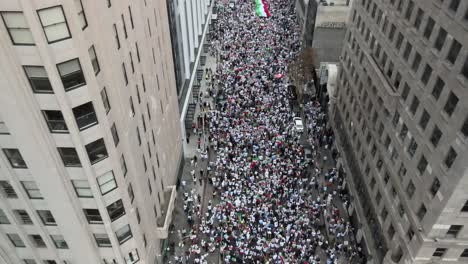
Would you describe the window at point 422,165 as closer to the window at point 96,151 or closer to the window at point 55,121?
the window at point 96,151

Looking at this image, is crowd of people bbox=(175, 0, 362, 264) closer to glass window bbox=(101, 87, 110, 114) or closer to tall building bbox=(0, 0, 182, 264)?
tall building bbox=(0, 0, 182, 264)

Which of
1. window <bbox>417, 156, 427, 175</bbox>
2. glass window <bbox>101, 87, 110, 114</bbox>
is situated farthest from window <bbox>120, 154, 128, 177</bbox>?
window <bbox>417, 156, 427, 175</bbox>

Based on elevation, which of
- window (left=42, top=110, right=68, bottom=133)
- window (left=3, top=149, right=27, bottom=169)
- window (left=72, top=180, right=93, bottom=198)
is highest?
window (left=42, top=110, right=68, bottom=133)

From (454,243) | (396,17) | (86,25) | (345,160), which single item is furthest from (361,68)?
(86,25)

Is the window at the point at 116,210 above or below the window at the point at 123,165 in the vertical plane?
below

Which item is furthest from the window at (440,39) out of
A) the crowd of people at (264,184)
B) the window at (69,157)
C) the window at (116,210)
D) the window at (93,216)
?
the window at (93,216)

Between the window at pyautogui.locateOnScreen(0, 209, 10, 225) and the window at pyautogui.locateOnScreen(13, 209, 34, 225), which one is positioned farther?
the window at pyautogui.locateOnScreen(0, 209, 10, 225)

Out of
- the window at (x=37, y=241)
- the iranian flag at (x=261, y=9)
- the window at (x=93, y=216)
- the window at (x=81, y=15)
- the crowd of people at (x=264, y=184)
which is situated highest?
the window at (x=81, y=15)
